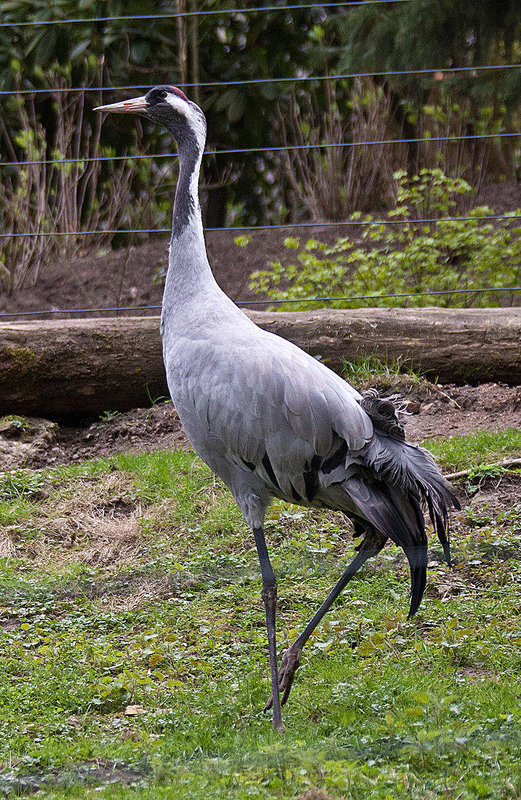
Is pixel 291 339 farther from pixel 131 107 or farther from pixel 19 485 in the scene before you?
pixel 131 107

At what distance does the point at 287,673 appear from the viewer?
3.56m

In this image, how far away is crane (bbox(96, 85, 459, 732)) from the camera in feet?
11.4

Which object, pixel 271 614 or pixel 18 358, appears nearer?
pixel 271 614

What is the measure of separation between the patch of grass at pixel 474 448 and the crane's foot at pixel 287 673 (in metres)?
2.12

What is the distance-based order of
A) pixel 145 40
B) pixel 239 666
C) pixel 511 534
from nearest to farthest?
pixel 239 666 < pixel 511 534 < pixel 145 40

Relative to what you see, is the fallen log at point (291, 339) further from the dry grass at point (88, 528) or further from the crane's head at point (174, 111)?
the crane's head at point (174, 111)

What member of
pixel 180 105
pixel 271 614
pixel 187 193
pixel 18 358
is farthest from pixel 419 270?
pixel 271 614

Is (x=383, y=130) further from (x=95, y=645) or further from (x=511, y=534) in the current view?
(x=95, y=645)

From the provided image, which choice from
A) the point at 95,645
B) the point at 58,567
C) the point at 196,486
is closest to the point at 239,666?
the point at 95,645

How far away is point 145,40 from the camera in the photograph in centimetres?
1037

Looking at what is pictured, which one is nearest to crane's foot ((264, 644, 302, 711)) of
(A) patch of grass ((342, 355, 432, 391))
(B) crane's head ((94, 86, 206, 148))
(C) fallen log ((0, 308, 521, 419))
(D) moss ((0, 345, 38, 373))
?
(B) crane's head ((94, 86, 206, 148))

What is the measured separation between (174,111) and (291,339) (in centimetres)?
244

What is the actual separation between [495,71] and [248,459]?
232 inches

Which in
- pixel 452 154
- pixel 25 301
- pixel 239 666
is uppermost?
pixel 452 154
